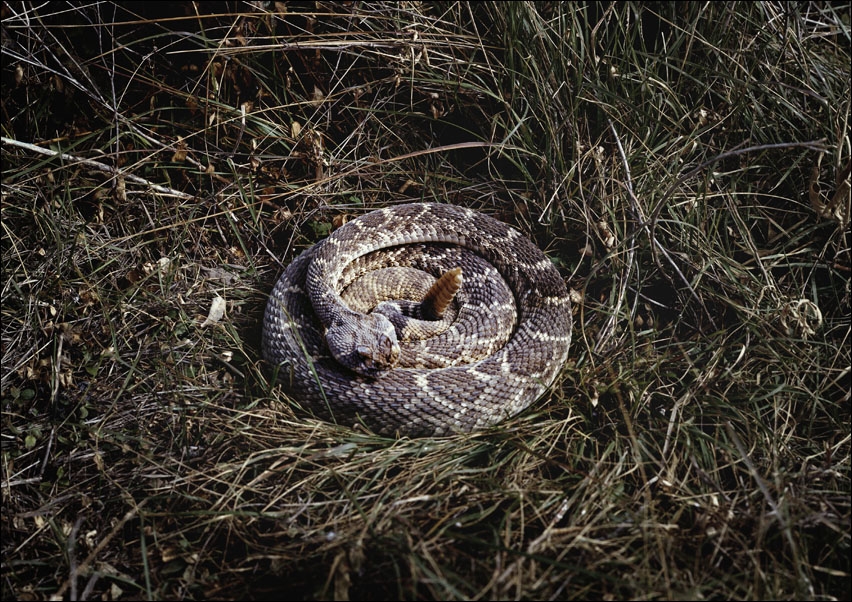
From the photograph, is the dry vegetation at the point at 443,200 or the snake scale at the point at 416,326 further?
the snake scale at the point at 416,326

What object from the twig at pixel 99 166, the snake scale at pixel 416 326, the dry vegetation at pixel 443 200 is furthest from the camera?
the twig at pixel 99 166

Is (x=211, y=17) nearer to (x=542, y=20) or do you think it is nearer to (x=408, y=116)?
(x=408, y=116)

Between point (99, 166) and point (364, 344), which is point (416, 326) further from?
point (99, 166)

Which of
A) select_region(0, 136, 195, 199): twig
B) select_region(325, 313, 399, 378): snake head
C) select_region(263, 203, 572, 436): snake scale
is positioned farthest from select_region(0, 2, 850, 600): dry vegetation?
select_region(325, 313, 399, 378): snake head

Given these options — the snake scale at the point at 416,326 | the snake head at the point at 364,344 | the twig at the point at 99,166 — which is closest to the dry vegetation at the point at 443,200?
the twig at the point at 99,166

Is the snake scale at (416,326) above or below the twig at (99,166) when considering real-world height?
below

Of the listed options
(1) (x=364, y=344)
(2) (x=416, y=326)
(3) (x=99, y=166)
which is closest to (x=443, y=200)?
(2) (x=416, y=326)

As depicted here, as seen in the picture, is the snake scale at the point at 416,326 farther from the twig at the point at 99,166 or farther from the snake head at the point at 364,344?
the twig at the point at 99,166
